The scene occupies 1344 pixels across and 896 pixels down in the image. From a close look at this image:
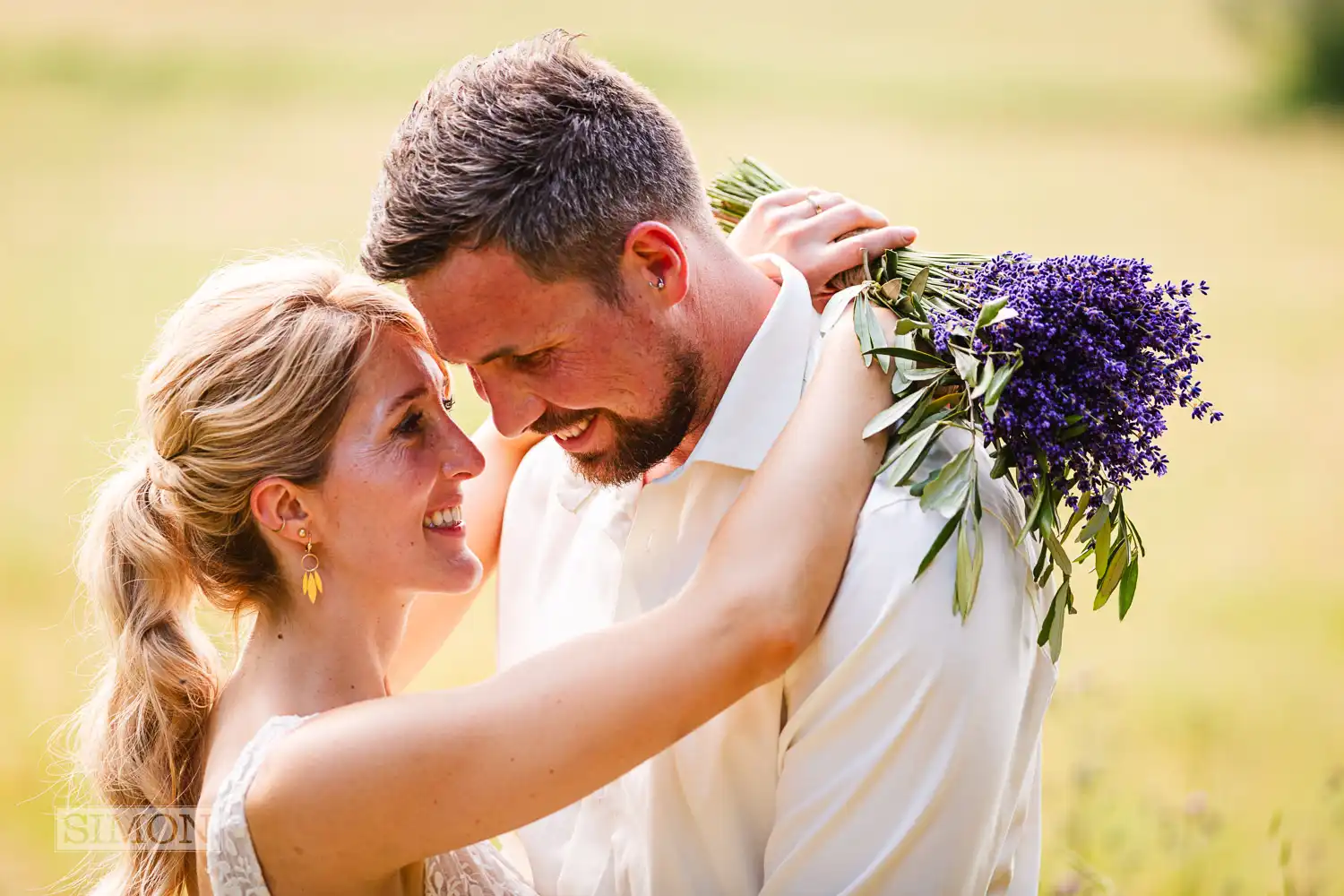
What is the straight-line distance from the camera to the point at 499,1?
27.7ft

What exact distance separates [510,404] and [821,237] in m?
0.55

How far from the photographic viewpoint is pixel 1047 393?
1551mm

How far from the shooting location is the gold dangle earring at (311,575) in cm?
184

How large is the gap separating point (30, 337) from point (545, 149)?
6.05 m

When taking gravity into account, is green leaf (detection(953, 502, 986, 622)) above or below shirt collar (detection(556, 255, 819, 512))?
below

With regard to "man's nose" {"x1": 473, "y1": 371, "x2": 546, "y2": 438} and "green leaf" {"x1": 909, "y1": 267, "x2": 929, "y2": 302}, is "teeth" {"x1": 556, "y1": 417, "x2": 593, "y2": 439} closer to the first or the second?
"man's nose" {"x1": 473, "y1": 371, "x2": 546, "y2": 438}

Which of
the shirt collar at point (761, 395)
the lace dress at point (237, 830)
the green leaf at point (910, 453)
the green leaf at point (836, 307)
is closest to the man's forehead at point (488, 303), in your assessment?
the shirt collar at point (761, 395)

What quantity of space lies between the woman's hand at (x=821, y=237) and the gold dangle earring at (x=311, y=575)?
2.65ft

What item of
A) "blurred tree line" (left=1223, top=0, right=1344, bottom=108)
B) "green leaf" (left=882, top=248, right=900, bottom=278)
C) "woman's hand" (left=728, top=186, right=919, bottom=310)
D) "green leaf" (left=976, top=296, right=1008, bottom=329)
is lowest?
"green leaf" (left=976, top=296, right=1008, bottom=329)

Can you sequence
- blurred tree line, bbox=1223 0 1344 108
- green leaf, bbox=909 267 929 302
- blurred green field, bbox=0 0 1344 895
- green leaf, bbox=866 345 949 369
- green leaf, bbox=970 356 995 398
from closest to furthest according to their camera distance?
Result: green leaf, bbox=970 356 995 398 < green leaf, bbox=866 345 949 369 < green leaf, bbox=909 267 929 302 < blurred green field, bbox=0 0 1344 895 < blurred tree line, bbox=1223 0 1344 108

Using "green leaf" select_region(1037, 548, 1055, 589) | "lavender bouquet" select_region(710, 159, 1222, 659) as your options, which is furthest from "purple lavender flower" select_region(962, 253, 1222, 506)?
"green leaf" select_region(1037, 548, 1055, 589)

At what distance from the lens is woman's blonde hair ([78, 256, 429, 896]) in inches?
70.2

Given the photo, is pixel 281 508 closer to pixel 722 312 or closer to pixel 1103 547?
pixel 722 312

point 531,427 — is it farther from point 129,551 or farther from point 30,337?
point 30,337
